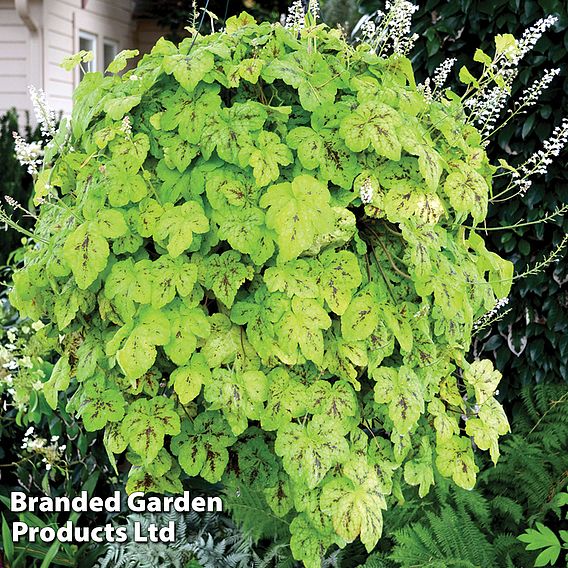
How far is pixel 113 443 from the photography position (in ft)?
6.05

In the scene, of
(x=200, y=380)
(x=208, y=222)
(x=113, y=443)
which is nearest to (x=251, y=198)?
(x=208, y=222)

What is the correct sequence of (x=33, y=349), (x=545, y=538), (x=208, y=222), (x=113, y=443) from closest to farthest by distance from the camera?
(x=208, y=222)
(x=113, y=443)
(x=545, y=538)
(x=33, y=349)

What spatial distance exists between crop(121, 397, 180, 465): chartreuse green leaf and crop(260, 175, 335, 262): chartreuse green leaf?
0.46 m

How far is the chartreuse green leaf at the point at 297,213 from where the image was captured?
160cm

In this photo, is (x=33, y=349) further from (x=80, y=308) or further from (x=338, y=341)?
(x=338, y=341)

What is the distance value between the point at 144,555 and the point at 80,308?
0.87 meters

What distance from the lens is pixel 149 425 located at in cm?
180

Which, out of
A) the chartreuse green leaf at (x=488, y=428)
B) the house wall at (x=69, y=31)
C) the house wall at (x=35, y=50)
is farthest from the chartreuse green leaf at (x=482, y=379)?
the house wall at (x=35, y=50)

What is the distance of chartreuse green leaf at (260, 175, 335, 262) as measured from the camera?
5.26ft

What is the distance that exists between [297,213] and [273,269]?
154 millimetres

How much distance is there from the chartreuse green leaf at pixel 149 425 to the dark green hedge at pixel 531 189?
1.64 metres

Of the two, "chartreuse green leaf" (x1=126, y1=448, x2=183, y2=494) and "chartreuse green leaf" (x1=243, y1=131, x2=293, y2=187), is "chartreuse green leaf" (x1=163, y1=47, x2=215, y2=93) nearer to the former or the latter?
"chartreuse green leaf" (x1=243, y1=131, x2=293, y2=187)

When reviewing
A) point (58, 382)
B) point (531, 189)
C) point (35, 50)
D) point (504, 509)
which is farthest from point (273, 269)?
point (35, 50)

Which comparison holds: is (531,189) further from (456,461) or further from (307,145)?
(307,145)
